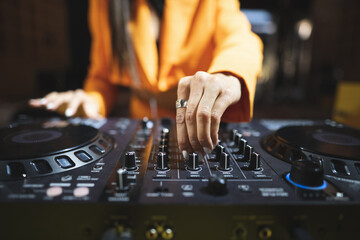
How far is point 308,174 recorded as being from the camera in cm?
40

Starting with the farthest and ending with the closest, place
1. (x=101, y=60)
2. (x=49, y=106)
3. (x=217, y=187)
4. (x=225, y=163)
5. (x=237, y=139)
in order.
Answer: (x=101, y=60)
(x=49, y=106)
(x=237, y=139)
(x=225, y=163)
(x=217, y=187)

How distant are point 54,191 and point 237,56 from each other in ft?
2.02

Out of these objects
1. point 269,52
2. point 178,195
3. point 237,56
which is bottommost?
point 178,195

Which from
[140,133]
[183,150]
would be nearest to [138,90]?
[140,133]

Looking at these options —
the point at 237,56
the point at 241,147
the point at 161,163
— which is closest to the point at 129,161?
the point at 161,163

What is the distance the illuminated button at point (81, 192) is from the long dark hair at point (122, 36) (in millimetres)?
936

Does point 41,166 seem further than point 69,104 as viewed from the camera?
No

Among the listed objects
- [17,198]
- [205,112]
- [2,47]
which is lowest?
[17,198]

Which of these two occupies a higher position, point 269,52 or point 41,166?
point 269,52

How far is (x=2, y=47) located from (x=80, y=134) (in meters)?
2.90

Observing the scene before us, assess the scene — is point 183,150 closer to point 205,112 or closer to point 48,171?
point 205,112

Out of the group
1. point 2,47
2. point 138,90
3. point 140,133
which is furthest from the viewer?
point 2,47

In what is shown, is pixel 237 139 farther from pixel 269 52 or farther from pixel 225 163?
pixel 269 52

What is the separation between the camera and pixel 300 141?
564mm
